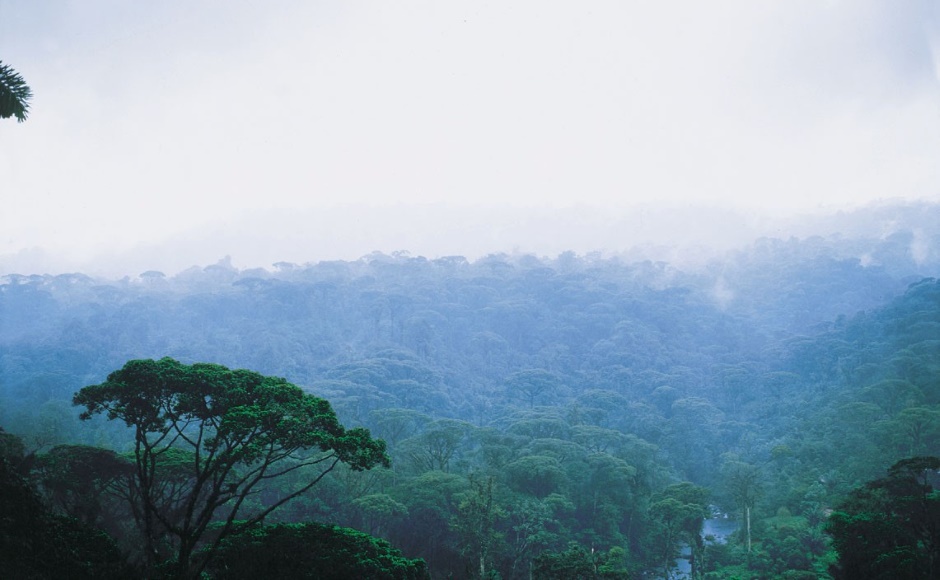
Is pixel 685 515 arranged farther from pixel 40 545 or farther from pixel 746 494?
pixel 40 545

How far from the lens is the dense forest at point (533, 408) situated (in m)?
21.6

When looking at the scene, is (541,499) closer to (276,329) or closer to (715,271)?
(276,329)

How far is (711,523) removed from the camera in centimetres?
5156

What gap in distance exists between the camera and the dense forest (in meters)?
21.6

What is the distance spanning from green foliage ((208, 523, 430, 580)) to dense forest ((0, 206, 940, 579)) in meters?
0.07

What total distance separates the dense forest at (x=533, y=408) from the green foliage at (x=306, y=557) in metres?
0.07

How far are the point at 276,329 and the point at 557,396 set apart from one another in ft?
161

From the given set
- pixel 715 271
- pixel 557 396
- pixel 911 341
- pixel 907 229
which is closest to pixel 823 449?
pixel 911 341

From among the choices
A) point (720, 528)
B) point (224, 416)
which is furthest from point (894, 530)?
point (720, 528)

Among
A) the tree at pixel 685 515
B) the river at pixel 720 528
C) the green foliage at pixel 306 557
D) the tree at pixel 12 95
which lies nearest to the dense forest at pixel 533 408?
the green foliage at pixel 306 557

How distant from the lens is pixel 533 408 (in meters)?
67.1

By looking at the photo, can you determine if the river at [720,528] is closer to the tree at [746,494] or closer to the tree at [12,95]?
the tree at [746,494]

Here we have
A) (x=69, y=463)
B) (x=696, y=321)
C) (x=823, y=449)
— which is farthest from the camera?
(x=696, y=321)

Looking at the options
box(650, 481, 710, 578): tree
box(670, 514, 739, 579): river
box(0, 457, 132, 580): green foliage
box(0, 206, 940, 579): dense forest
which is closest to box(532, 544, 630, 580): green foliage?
box(0, 206, 940, 579): dense forest
